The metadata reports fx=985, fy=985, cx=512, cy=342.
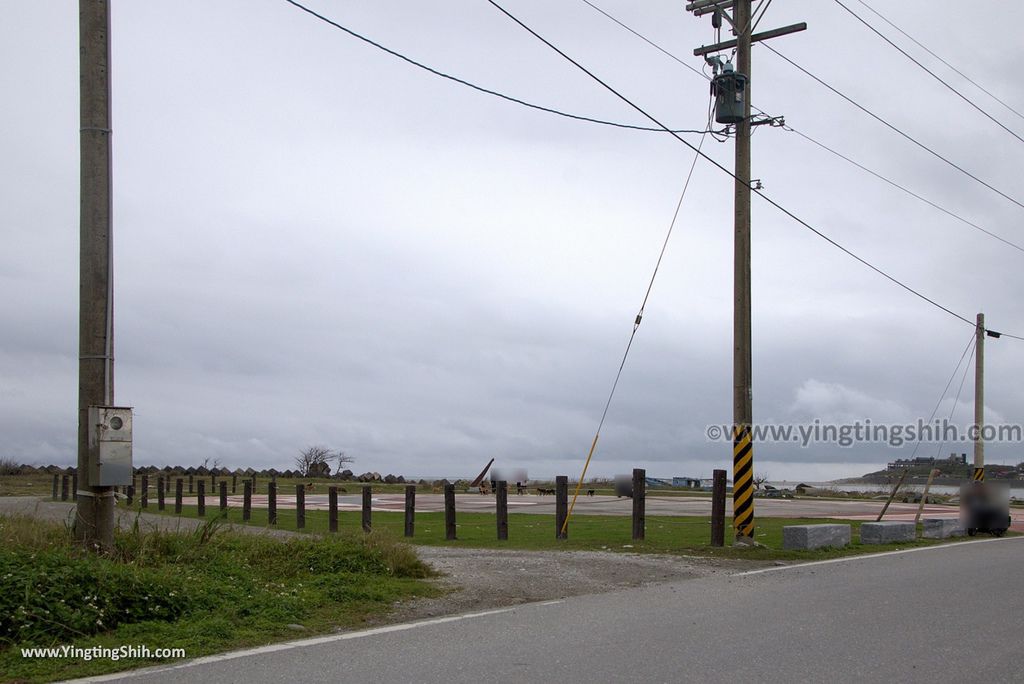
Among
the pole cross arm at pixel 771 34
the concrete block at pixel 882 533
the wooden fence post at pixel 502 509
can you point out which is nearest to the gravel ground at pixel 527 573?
the wooden fence post at pixel 502 509

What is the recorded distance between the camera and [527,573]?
41.0ft

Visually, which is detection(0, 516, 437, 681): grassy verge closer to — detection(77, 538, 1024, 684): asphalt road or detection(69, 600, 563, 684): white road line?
detection(69, 600, 563, 684): white road line

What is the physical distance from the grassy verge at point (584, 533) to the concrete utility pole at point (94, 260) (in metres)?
2.93

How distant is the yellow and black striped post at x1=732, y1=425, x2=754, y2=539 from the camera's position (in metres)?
17.0

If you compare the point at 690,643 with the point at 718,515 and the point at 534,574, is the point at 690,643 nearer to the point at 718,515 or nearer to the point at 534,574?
the point at 534,574

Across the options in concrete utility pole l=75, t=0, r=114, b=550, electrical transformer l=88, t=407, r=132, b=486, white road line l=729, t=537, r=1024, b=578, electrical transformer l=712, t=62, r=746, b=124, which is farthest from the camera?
electrical transformer l=712, t=62, r=746, b=124

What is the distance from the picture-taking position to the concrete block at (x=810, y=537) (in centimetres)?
1681

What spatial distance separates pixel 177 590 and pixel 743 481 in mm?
11014

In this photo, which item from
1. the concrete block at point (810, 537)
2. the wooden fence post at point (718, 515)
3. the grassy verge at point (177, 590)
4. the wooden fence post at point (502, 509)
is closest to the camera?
the grassy verge at point (177, 590)

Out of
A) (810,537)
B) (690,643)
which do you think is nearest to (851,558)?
(810,537)

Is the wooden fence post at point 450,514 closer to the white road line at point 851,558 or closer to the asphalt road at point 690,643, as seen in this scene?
the white road line at point 851,558

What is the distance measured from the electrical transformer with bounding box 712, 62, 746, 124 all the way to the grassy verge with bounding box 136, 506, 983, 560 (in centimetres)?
774

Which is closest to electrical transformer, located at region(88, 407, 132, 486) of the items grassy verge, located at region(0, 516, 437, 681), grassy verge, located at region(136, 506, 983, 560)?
grassy verge, located at region(0, 516, 437, 681)

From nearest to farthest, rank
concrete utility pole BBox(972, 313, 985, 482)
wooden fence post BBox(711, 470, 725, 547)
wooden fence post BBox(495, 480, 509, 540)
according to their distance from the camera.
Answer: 1. wooden fence post BBox(711, 470, 725, 547)
2. wooden fence post BBox(495, 480, 509, 540)
3. concrete utility pole BBox(972, 313, 985, 482)
